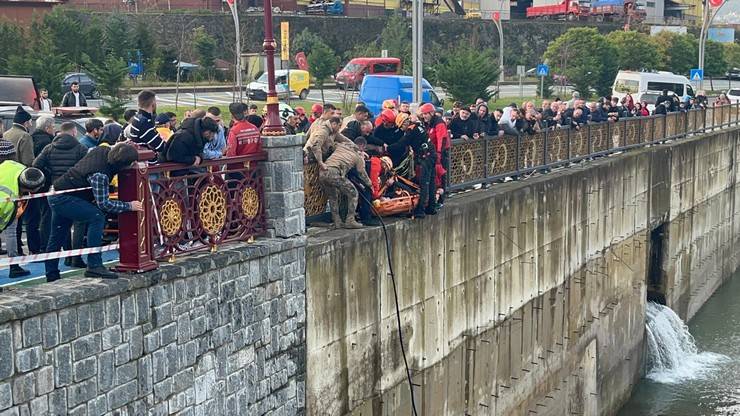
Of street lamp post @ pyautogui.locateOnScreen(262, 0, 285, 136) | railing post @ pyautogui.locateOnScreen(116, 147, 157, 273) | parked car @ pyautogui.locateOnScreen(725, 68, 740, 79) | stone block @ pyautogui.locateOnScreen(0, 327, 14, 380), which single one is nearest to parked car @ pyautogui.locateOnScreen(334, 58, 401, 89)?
street lamp post @ pyautogui.locateOnScreen(262, 0, 285, 136)

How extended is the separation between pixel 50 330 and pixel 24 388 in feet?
1.37

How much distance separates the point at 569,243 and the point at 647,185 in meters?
6.11

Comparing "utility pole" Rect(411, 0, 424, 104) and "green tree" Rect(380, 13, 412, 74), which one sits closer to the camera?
"utility pole" Rect(411, 0, 424, 104)

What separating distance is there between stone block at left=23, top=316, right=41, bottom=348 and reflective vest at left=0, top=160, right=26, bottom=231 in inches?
60.5

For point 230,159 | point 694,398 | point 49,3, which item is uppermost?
point 49,3

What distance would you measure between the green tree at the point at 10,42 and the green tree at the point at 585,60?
27996 mm

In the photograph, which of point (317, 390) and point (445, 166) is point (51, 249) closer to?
point (317, 390)

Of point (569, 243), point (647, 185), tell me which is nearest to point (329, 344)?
point (569, 243)

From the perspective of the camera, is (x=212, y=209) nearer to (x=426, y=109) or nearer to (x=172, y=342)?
(x=172, y=342)

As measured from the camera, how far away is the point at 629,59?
58.9 meters

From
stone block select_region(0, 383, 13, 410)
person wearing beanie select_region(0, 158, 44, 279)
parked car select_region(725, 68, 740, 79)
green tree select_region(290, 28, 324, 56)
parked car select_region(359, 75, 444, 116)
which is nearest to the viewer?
stone block select_region(0, 383, 13, 410)

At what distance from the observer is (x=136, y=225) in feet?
26.4

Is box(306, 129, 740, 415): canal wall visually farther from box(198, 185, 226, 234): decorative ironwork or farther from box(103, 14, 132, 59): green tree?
box(103, 14, 132, 59): green tree

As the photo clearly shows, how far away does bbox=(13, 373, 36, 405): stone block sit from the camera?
265 inches
